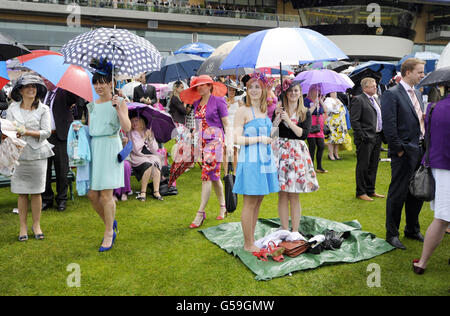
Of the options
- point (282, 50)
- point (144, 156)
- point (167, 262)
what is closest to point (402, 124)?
point (282, 50)

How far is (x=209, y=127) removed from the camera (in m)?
5.25

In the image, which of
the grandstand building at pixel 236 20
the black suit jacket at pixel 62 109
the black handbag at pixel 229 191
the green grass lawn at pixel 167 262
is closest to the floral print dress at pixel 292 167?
the black handbag at pixel 229 191

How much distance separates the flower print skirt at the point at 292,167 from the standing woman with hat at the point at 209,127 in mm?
1081

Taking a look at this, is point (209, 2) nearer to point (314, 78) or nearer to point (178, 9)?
point (178, 9)

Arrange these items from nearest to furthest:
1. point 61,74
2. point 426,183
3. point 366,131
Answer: point 426,183 → point 61,74 → point 366,131

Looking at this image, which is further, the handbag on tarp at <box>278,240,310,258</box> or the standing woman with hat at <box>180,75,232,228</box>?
the standing woman with hat at <box>180,75,232,228</box>

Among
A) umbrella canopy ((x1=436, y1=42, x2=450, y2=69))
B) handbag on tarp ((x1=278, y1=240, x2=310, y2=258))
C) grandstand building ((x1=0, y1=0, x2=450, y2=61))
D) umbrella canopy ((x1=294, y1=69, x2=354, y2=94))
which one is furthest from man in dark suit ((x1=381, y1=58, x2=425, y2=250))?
grandstand building ((x1=0, y1=0, x2=450, y2=61))

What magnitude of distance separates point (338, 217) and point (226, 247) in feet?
6.81

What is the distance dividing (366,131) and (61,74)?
4.84m

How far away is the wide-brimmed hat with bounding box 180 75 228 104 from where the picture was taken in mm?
5289

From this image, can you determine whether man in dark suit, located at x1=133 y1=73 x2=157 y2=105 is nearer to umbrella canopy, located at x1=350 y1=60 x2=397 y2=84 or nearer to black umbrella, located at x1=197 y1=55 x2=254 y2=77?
black umbrella, located at x1=197 y1=55 x2=254 y2=77

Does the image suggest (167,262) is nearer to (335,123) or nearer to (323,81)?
(323,81)

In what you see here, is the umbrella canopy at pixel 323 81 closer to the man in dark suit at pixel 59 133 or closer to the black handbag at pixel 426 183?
the black handbag at pixel 426 183
